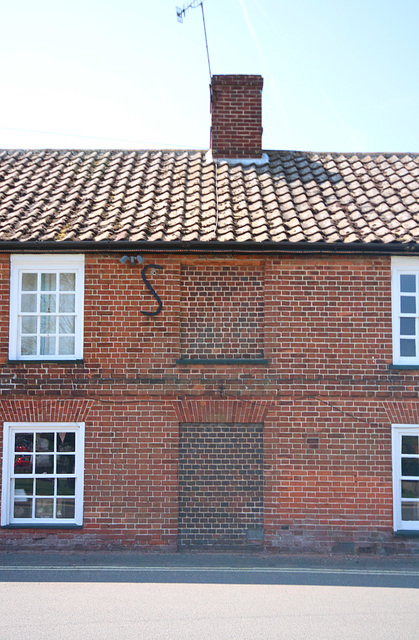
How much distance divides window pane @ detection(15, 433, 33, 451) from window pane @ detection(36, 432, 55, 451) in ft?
0.38

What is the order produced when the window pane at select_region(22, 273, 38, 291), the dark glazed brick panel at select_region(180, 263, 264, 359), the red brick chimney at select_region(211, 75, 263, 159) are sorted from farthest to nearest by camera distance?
the red brick chimney at select_region(211, 75, 263, 159) → the window pane at select_region(22, 273, 38, 291) → the dark glazed brick panel at select_region(180, 263, 264, 359)

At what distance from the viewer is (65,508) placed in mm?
10477

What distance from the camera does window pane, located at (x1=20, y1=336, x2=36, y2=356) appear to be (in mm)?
10781

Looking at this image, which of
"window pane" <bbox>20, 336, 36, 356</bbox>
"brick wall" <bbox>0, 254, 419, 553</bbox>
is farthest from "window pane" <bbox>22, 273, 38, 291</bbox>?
"window pane" <bbox>20, 336, 36, 356</bbox>

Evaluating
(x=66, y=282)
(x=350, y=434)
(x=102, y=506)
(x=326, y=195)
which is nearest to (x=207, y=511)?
(x=102, y=506)

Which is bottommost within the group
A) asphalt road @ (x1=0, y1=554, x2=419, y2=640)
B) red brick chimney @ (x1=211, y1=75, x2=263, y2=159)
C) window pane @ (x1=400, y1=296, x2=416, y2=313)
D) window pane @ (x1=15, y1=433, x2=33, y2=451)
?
asphalt road @ (x1=0, y1=554, x2=419, y2=640)

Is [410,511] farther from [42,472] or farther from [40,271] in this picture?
[40,271]

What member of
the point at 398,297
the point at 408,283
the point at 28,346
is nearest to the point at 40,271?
the point at 28,346

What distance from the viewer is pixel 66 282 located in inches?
427

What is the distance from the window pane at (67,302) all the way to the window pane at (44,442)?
6.77ft

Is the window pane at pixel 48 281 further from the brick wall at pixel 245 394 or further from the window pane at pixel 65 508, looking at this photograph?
the window pane at pixel 65 508

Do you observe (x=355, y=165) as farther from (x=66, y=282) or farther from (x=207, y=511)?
(x=207, y=511)

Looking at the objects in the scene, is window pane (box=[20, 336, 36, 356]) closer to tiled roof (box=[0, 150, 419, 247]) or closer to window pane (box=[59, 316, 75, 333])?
window pane (box=[59, 316, 75, 333])

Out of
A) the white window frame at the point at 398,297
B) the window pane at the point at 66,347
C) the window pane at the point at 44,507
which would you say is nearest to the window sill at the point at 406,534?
the white window frame at the point at 398,297
